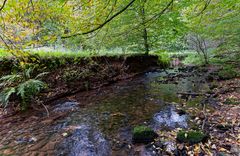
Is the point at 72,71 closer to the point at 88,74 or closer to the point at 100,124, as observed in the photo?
the point at 88,74

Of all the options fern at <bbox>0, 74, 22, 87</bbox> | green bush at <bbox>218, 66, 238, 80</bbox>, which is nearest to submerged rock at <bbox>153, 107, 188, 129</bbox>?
fern at <bbox>0, 74, 22, 87</bbox>

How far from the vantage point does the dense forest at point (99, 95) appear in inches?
123

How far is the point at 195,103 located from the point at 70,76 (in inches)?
149

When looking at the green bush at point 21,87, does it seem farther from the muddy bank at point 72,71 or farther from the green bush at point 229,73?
the green bush at point 229,73

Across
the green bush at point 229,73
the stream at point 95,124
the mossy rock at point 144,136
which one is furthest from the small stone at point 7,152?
the green bush at point 229,73

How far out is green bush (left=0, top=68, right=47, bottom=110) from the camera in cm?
474

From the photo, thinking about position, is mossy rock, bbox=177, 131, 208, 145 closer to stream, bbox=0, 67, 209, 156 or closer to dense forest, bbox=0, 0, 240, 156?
dense forest, bbox=0, 0, 240, 156

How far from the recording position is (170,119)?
13.4 ft

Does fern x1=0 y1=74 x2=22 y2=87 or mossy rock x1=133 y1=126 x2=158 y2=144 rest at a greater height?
fern x1=0 y1=74 x2=22 y2=87

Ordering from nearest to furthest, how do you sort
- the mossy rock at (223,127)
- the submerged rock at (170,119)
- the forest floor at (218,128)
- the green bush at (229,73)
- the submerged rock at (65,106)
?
the forest floor at (218,128), the mossy rock at (223,127), the submerged rock at (170,119), the submerged rock at (65,106), the green bush at (229,73)

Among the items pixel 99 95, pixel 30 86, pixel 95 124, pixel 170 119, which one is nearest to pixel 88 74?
pixel 99 95

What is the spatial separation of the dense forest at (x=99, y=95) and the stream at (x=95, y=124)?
0.05 feet

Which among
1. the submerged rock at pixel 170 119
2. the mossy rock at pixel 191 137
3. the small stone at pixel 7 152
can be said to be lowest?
the small stone at pixel 7 152

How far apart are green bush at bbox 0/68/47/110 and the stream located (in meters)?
0.65
